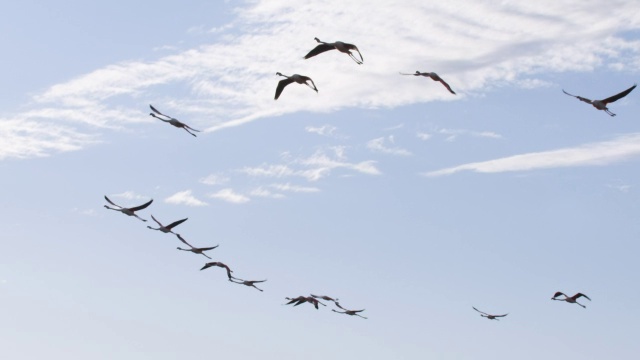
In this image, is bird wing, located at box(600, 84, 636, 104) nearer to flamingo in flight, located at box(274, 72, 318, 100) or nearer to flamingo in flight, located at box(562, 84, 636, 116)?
flamingo in flight, located at box(562, 84, 636, 116)

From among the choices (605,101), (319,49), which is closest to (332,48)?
(319,49)

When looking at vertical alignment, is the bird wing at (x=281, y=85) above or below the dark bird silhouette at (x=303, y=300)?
above

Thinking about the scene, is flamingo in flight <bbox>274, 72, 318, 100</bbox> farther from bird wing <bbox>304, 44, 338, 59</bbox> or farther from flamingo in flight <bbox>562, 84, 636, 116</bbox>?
flamingo in flight <bbox>562, 84, 636, 116</bbox>

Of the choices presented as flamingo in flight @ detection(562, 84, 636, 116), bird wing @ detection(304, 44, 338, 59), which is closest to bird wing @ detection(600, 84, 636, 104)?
flamingo in flight @ detection(562, 84, 636, 116)

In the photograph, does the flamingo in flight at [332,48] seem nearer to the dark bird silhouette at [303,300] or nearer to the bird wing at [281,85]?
the bird wing at [281,85]

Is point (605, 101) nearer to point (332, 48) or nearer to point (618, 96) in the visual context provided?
point (618, 96)

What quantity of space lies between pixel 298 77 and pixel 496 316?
90.7 feet

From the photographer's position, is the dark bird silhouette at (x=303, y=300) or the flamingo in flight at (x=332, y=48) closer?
the flamingo in flight at (x=332, y=48)

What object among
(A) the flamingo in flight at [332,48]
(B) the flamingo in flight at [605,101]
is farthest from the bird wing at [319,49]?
(B) the flamingo in flight at [605,101]

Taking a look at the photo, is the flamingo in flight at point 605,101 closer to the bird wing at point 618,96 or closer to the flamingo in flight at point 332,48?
the bird wing at point 618,96

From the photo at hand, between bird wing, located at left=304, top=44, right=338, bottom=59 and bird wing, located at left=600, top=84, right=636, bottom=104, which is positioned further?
bird wing, located at left=600, top=84, right=636, bottom=104

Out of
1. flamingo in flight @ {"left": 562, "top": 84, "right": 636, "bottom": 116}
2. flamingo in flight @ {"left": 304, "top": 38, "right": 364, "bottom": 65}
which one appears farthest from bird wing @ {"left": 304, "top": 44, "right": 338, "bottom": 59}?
flamingo in flight @ {"left": 562, "top": 84, "right": 636, "bottom": 116}

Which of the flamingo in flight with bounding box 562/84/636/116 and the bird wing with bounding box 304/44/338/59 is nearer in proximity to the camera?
the bird wing with bounding box 304/44/338/59

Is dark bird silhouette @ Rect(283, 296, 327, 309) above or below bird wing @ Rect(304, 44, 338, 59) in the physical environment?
below
